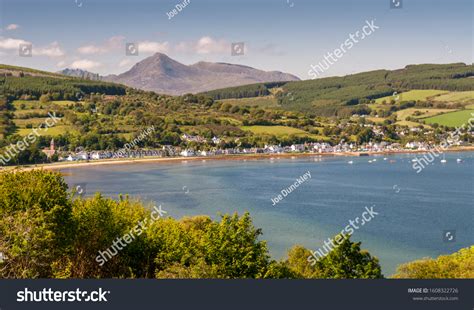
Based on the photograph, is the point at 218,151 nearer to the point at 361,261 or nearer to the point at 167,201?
the point at 167,201

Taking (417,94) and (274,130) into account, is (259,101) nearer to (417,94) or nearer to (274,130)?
(417,94)

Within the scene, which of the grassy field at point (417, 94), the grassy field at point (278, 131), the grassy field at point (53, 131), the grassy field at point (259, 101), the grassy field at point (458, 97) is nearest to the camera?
the grassy field at point (53, 131)

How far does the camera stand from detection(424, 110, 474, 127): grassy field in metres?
114

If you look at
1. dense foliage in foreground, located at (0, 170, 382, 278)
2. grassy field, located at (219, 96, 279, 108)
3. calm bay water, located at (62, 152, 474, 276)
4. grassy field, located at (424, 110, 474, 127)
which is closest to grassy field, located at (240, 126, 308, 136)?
calm bay water, located at (62, 152, 474, 276)

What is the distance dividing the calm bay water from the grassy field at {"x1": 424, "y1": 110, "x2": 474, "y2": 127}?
2821 centimetres

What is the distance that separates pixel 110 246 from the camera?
15.3 m

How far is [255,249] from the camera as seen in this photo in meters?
14.2

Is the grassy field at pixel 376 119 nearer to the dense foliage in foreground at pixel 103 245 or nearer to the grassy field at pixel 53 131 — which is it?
the grassy field at pixel 53 131

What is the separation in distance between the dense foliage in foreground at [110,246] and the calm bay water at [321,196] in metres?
11.9

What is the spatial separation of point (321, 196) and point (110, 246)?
37.5 m

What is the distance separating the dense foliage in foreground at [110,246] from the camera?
12.8 metres

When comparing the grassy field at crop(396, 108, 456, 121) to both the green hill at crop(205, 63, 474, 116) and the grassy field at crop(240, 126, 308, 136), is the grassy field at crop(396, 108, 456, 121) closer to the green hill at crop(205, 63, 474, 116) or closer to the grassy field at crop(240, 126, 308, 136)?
the green hill at crop(205, 63, 474, 116)

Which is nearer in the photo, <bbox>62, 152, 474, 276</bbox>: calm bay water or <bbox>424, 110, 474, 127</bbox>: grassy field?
<bbox>62, 152, 474, 276</bbox>: calm bay water

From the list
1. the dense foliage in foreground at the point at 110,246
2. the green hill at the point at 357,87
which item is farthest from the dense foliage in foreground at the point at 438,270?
the green hill at the point at 357,87
